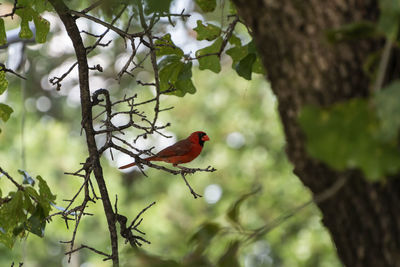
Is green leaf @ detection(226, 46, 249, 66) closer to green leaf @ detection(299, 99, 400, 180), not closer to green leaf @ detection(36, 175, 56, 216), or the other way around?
green leaf @ detection(36, 175, 56, 216)

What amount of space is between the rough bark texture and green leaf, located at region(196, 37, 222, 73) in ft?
2.99

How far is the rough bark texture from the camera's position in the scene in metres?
0.80

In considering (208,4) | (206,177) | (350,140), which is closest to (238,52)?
(208,4)

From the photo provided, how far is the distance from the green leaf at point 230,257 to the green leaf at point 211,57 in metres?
0.98

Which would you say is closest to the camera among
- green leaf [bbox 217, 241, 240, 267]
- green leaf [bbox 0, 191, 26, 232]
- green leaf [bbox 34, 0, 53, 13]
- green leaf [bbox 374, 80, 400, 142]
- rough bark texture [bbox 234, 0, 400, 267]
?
green leaf [bbox 374, 80, 400, 142]

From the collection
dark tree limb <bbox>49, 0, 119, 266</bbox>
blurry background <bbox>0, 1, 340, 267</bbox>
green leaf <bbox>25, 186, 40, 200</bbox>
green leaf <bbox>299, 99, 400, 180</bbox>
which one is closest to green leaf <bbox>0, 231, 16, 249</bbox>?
green leaf <bbox>25, 186, 40, 200</bbox>

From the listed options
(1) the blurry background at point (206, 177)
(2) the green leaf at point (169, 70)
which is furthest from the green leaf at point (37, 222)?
(1) the blurry background at point (206, 177)

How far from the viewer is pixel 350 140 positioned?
709 millimetres

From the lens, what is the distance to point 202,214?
688 cm

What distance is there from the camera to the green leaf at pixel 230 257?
917 mm

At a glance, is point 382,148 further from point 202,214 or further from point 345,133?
point 202,214

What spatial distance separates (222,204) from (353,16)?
555 cm

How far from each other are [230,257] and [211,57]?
1037 mm

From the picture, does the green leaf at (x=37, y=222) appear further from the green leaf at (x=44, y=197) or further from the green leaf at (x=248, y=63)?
the green leaf at (x=248, y=63)
